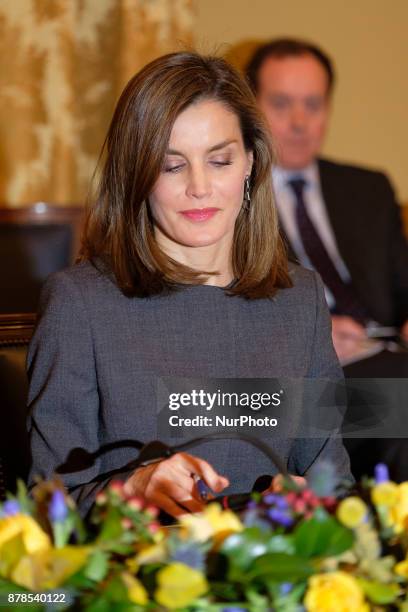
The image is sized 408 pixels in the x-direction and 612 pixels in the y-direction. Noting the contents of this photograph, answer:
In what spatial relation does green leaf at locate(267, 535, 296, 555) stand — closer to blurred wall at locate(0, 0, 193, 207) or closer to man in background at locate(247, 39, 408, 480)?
man in background at locate(247, 39, 408, 480)

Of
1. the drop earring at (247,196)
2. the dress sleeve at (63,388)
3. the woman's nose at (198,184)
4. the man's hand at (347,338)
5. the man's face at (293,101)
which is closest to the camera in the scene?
the dress sleeve at (63,388)

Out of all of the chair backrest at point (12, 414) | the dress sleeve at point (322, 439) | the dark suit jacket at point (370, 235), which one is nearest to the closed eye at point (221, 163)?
the dress sleeve at point (322, 439)

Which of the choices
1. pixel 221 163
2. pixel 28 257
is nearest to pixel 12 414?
pixel 221 163

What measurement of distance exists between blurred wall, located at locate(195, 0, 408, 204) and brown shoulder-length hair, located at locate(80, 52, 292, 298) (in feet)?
7.68

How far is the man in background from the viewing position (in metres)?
3.64

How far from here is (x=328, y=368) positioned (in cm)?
191

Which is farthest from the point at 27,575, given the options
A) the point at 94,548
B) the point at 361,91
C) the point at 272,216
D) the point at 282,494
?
the point at 361,91

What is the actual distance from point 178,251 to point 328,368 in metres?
0.36

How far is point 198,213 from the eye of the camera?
1.76 metres

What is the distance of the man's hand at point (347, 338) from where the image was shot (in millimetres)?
3298

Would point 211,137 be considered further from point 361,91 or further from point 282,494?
point 361,91

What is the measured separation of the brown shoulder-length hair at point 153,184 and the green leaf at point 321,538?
93 cm

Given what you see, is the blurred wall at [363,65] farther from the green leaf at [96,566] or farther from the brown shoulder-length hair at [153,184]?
the green leaf at [96,566]

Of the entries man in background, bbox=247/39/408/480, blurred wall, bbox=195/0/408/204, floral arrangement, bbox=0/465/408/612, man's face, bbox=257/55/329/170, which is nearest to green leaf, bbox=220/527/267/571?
floral arrangement, bbox=0/465/408/612
